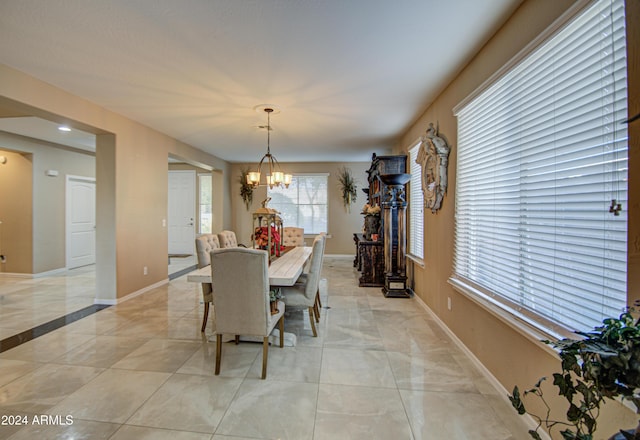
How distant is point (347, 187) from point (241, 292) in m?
5.72

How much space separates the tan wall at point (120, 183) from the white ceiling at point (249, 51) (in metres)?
0.20

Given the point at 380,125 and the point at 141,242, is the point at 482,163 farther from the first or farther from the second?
the point at 141,242

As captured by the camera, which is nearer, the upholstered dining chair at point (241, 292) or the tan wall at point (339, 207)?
the upholstered dining chair at point (241, 292)

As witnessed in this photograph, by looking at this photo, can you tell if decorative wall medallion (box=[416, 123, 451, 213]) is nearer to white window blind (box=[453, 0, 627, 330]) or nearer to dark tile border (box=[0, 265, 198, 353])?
white window blind (box=[453, 0, 627, 330])

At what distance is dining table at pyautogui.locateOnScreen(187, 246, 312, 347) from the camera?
247 cm

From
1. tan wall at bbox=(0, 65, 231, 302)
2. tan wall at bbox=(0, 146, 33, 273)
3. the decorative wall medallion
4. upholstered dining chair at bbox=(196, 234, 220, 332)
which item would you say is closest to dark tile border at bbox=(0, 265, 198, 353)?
tan wall at bbox=(0, 65, 231, 302)

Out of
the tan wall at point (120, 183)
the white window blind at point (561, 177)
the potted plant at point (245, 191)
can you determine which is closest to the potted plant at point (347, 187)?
the potted plant at point (245, 191)

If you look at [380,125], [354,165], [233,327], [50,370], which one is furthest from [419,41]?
[354,165]

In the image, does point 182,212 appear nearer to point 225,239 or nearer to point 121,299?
point 121,299

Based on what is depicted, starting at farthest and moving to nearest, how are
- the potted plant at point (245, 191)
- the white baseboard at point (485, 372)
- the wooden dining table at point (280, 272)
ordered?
the potted plant at point (245, 191) < the wooden dining table at point (280, 272) < the white baseboard at point (485, 372)

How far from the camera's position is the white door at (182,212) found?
8.13 meters

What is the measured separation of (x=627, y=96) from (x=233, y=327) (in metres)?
2.58

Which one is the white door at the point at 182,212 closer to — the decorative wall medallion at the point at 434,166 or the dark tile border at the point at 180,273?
the dark tile border at the point at 180,273

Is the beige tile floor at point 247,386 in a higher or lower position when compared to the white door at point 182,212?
lower
